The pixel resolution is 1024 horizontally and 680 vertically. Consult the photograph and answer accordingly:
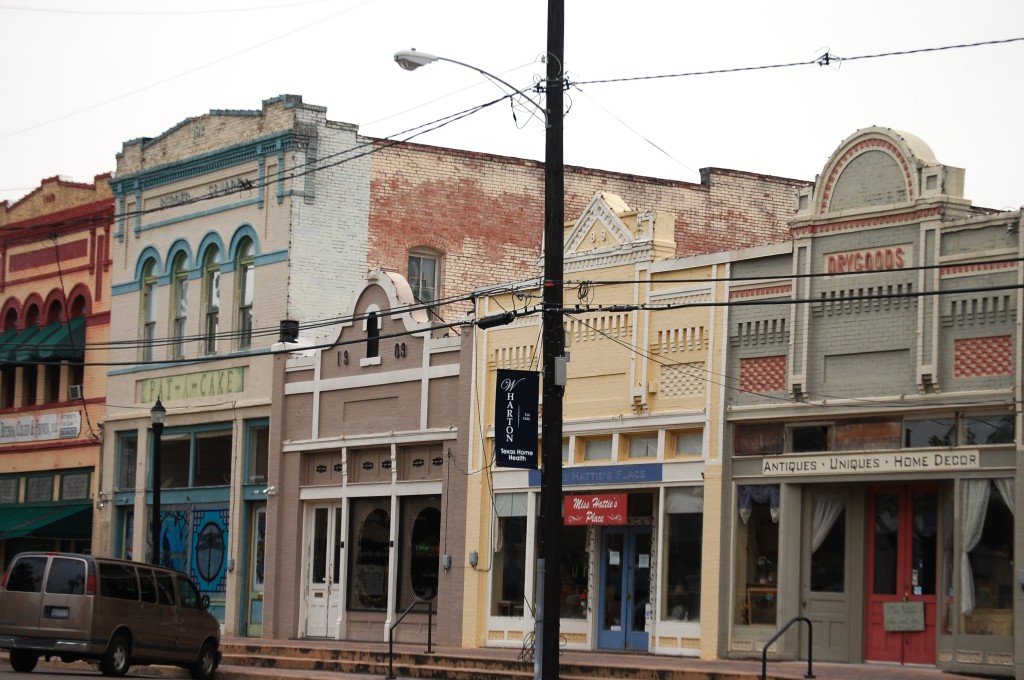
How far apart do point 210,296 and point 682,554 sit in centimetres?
1576

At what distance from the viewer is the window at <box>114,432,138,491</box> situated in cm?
4050

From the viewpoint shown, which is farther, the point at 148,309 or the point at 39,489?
the point at 39,489

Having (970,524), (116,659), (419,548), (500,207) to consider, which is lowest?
(116,659)

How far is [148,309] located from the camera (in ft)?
134

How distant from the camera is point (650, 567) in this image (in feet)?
90.4

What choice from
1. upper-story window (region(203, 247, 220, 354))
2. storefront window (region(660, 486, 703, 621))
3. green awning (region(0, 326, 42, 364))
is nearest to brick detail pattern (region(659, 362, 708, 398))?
storefront window (region(660, 486, 703, 621))

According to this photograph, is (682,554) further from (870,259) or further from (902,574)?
(870,259)

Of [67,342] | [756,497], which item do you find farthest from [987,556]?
[67,342]

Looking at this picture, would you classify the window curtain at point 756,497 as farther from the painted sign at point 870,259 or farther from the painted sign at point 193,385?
the painted sign at point 193,385

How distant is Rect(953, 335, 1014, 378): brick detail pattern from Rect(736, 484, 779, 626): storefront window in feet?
12.3

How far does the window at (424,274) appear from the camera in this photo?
3806 cm

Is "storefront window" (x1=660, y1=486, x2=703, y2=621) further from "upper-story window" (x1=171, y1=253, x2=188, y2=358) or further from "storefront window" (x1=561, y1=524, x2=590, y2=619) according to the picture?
"upper-story window" (x1=171, y1=253, x2=188, y2=358)

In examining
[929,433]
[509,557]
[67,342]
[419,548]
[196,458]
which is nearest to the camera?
[929,433]

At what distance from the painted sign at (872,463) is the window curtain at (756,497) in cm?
27
